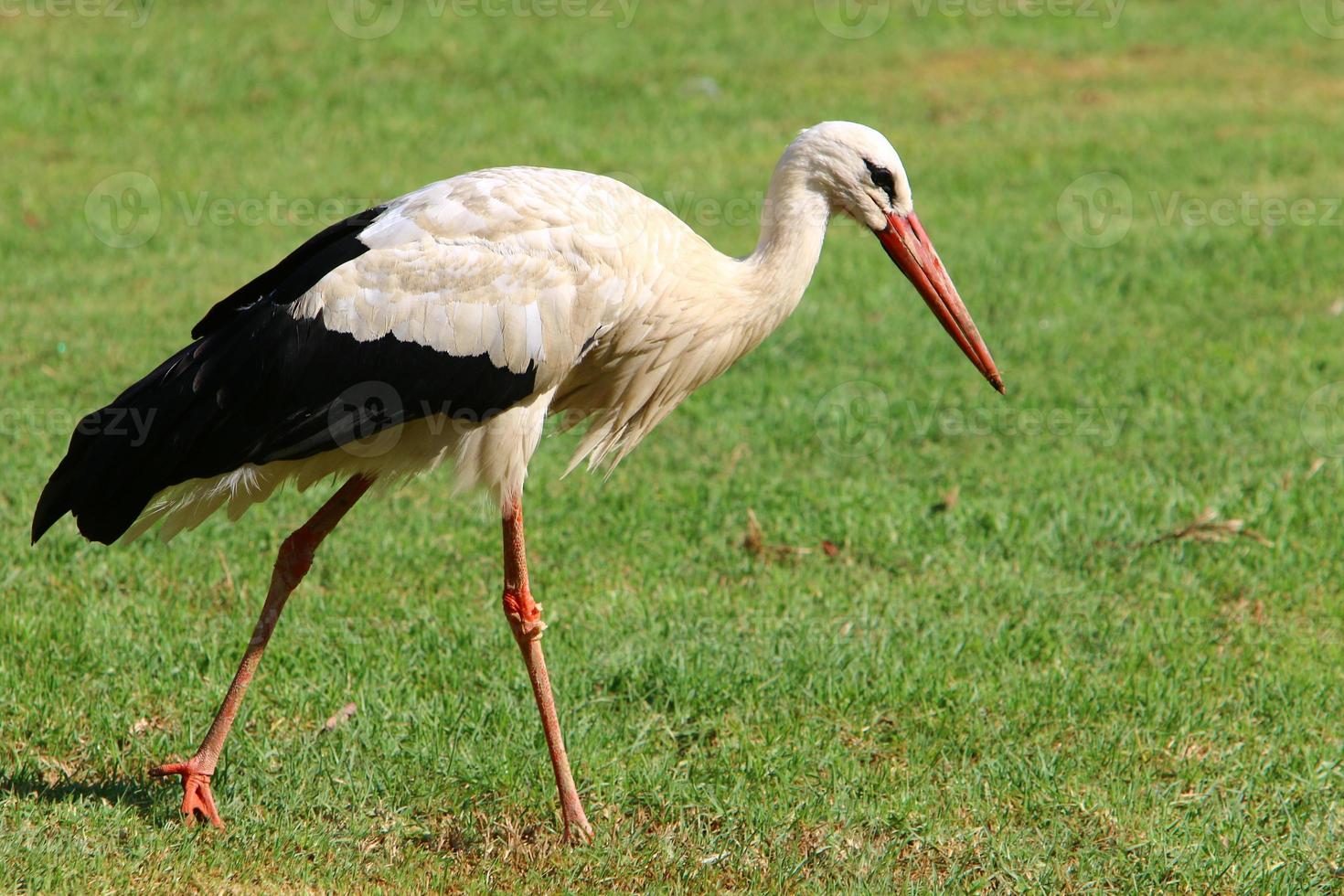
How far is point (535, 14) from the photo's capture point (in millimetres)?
14234

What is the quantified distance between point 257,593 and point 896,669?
7.30ft

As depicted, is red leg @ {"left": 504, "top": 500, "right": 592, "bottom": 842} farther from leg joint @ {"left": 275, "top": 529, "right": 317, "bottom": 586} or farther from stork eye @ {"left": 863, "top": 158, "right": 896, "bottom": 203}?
stork eye @ {"left": 863, "top": 158, "right": 896, "bottom": 203}

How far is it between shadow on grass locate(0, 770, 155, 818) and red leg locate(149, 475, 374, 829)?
0.07 m

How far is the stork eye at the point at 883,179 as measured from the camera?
4168 mm

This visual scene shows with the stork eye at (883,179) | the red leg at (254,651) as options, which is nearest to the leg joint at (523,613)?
the red leg at (254,651)

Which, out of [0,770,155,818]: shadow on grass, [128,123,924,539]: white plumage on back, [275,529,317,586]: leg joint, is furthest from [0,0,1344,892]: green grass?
[128,123,924,539]: white plumage on back

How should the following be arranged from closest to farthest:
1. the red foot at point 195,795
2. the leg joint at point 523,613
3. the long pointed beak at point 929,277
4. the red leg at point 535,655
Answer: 1. the red foot at point 195,795
2. the red leg at point 535,655
3. the leg joint at point 523,613
4. the long pointed beak at point 929,277

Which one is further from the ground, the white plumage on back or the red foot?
the white plumage on back

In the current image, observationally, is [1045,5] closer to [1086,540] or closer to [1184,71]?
[1184,71]

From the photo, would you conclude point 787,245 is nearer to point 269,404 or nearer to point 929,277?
point 929,277

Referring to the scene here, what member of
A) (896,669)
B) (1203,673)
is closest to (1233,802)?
(1203,673)

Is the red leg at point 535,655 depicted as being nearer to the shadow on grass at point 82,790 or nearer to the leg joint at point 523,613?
the leg joint at point 523,613

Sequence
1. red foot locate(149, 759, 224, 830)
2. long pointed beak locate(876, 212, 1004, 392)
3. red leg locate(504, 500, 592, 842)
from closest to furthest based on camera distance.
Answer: red foot locate(149, 759, 224, 830)
red leg locate(504, 500, 592, 842)
long pointed beak locate(876, 212, 1004, 392)

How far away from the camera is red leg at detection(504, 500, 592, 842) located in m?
3.95
